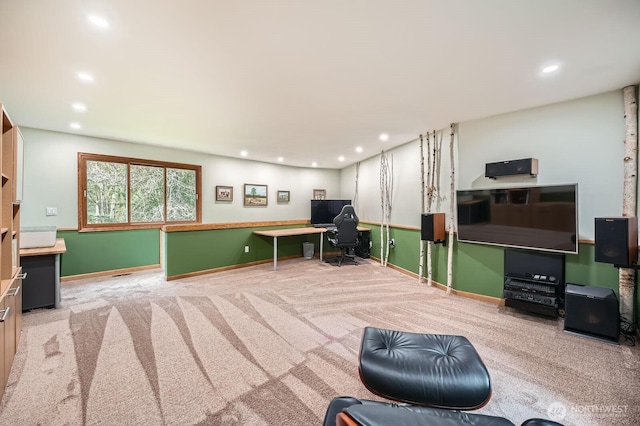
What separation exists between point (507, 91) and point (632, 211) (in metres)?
1.78

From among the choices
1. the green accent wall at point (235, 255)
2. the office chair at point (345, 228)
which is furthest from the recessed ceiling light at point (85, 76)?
the office chair at point (345, 228)

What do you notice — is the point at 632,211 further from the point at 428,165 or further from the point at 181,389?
the point at 181,389

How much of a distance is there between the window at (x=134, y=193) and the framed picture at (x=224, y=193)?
0.42m

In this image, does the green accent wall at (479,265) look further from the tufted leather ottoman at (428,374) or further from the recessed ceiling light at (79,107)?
the recessed ceiling light at (79,107)

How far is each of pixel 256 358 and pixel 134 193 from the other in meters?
4.59

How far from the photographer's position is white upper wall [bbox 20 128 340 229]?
13.8 ft

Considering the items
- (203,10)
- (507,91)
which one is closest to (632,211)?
(507,91)

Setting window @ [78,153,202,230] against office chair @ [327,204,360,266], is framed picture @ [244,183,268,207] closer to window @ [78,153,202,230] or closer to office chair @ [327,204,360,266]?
window @ [78,153,202,230]

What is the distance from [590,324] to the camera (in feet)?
8.42

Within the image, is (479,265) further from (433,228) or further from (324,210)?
(324,210)

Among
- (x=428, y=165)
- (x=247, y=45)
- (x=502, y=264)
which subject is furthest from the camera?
(x=428, y=165)

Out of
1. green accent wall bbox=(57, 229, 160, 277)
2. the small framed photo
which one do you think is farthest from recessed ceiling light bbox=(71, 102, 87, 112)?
the small framed photo

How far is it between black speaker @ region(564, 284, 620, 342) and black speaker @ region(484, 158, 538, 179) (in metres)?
1.40

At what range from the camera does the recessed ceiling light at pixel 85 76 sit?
96.4 inches
